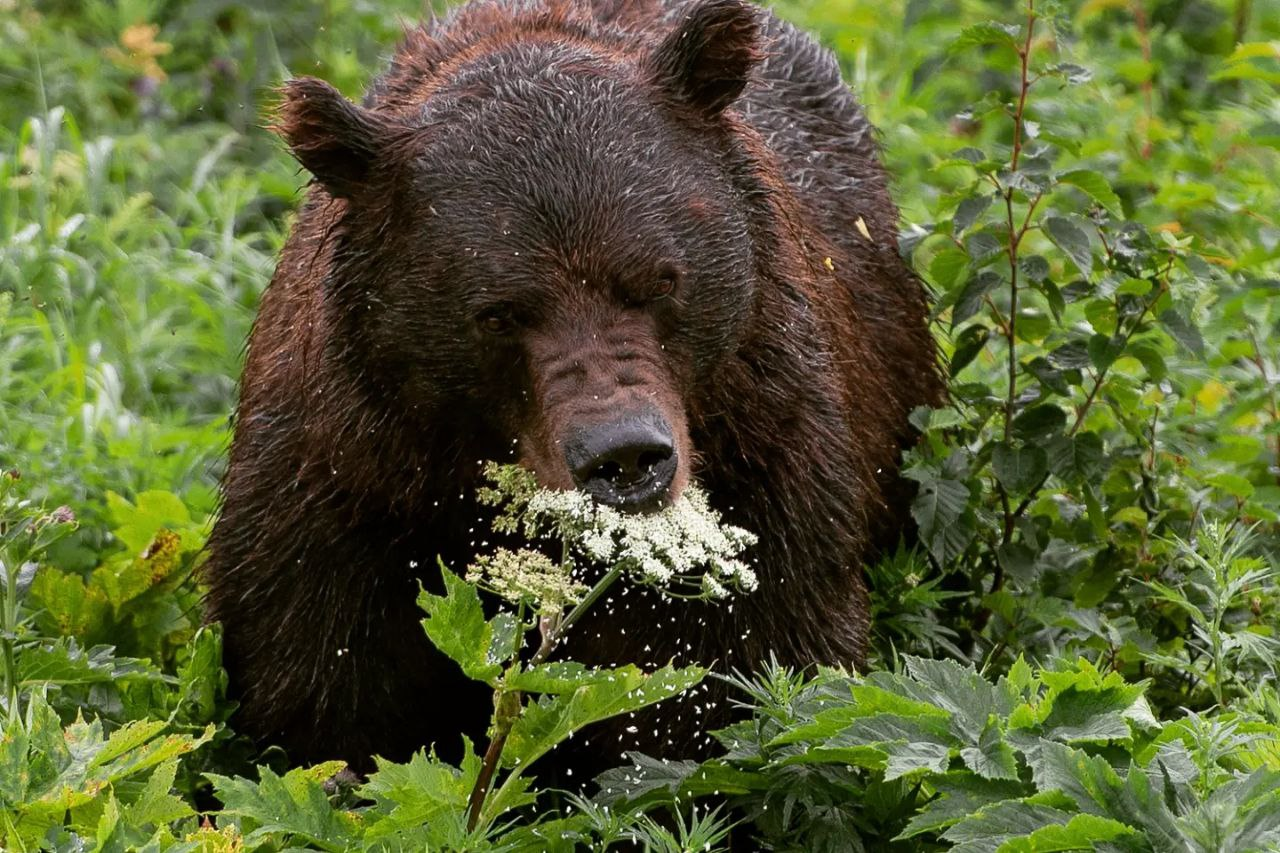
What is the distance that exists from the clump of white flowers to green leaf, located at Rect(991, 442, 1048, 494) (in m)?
1.36

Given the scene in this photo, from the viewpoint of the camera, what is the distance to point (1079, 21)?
8.93 meters

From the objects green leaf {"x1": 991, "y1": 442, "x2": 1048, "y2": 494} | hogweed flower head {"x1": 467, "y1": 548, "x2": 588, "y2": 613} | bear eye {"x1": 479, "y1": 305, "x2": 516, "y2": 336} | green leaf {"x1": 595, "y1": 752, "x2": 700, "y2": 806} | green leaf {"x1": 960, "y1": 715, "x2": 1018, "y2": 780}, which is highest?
bear eye {"x1": 479, "y1": 305, "x2": 516, "y2": 336}

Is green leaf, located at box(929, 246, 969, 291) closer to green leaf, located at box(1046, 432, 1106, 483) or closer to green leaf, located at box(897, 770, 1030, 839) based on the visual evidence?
green leaf, located at box(1046, 432, 1106, 483)

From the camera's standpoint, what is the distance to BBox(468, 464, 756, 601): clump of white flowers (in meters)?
3.62

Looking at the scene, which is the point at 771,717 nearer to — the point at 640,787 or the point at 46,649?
the point at 640,787

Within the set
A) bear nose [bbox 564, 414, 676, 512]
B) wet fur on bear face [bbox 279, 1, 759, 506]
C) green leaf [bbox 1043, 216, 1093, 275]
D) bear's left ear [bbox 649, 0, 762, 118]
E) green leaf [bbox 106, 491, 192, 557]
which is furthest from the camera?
green leaf [bbox 106, 491, 192, 557]

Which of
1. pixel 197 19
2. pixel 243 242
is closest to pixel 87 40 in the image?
pixel 197 19

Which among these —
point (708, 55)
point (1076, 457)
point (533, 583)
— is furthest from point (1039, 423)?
point (533, 583)

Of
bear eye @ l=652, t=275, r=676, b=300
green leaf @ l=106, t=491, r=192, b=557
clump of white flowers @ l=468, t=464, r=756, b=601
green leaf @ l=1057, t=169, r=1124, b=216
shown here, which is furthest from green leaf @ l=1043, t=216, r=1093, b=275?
green leaf @ l=106, t=491, r=192, b=557

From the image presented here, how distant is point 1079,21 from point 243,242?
147 inches

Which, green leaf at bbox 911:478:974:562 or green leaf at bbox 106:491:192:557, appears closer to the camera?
green leaf at bbox 911:478:974:562

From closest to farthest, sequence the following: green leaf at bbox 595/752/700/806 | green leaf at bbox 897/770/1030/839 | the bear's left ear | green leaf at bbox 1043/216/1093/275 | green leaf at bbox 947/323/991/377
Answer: green leaf at bbox 897/770/1030/839, green leaf at bbox 595/752/700/806, the bear's left ear, green leaf at bbox 1043/216/1093/275, green leaf at bbox 947/323/991/377

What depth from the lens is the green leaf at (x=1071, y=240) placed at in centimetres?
514

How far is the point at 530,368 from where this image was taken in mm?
4113
